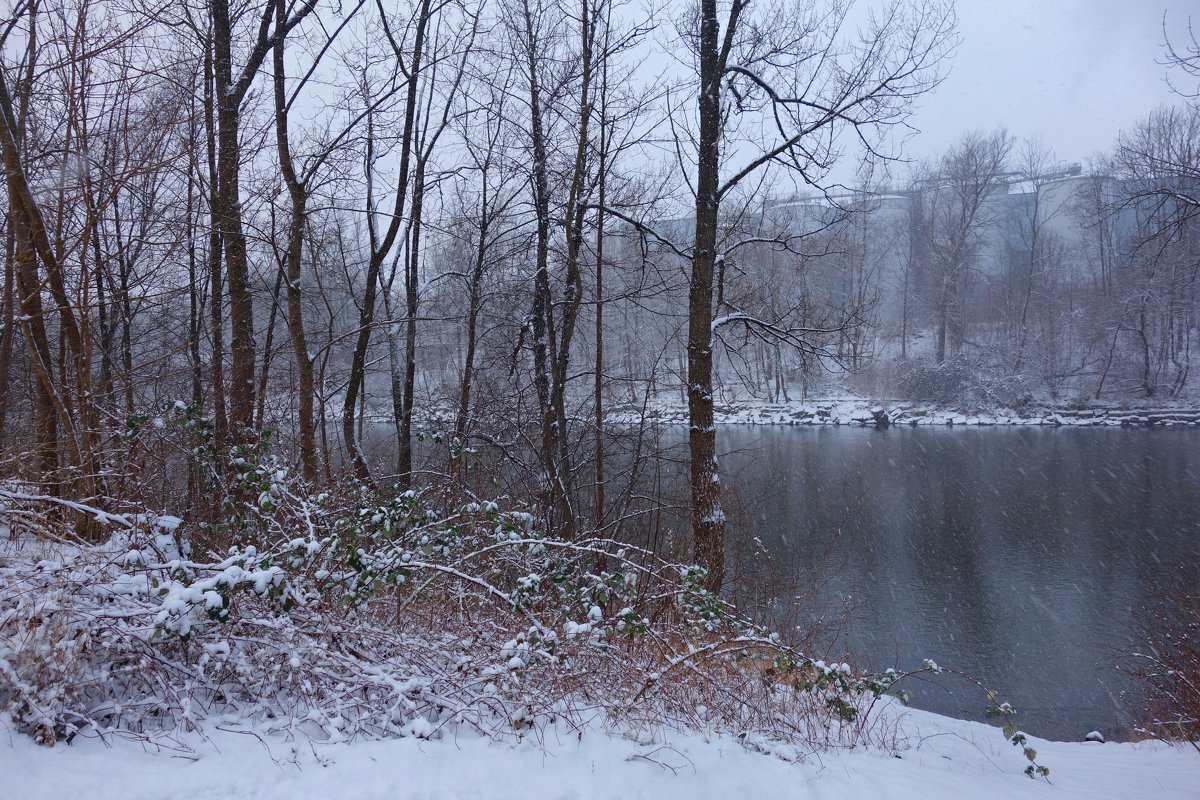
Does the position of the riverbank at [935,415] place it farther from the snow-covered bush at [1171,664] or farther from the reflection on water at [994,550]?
the snow-covered bush at [1171,664]

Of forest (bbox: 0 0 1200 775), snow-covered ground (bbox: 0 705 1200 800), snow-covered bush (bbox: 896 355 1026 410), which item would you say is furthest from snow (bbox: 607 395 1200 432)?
snow-covered ground (bbox: 0 705 1200 800)

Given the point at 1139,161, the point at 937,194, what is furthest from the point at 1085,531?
the point at 937,194

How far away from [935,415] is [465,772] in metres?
34.9

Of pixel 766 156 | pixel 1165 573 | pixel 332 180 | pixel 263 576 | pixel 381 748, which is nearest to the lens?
pixel 381 748

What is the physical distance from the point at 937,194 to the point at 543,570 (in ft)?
142

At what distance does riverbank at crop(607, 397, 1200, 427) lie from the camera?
29.5 meters

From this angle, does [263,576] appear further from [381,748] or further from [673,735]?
[673,735]

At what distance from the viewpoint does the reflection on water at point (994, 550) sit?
31.8 ft

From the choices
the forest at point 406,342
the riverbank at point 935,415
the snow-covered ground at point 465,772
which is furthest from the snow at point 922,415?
the snow-covered ground at point 465,772

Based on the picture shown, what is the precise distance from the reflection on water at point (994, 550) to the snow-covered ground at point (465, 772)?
5331 mm

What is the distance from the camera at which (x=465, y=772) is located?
278 cm

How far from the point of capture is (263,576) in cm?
311

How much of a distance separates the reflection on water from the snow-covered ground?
533cm

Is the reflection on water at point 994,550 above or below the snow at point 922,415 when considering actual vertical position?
below
